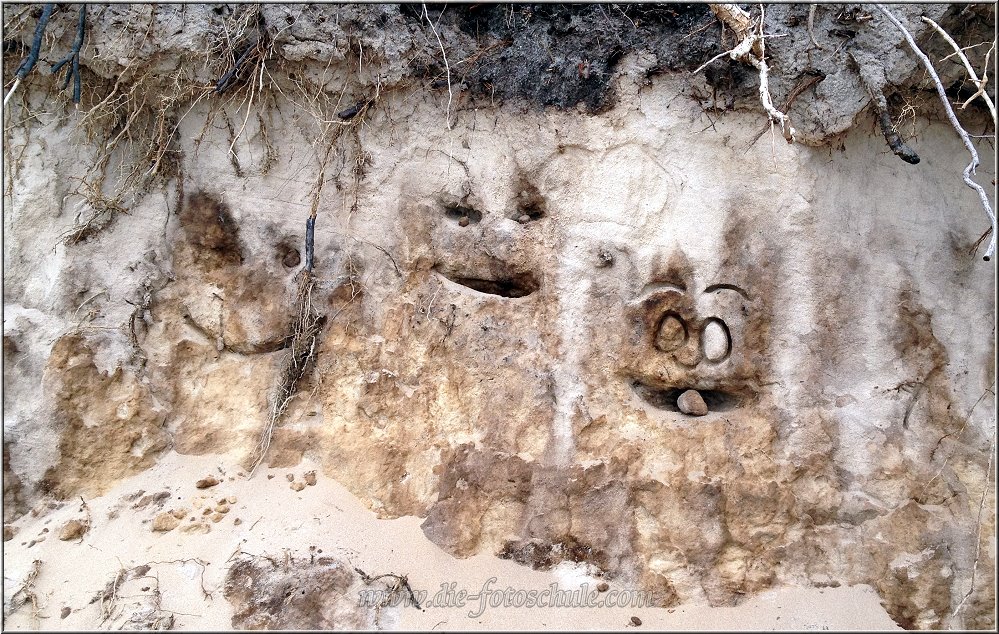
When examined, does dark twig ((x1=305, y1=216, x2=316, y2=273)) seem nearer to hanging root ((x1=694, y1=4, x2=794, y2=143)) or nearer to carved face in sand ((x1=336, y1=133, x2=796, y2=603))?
carved face in sand ((x1=336, y1=133, x2=796, y2=603))

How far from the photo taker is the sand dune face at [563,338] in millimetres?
2527

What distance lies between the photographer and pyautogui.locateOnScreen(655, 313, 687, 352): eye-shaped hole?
266 cm

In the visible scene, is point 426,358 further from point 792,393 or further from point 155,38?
point 155,38

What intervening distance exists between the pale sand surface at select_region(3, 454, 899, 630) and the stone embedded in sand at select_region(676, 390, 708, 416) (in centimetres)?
75

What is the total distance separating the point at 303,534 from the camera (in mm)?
2508

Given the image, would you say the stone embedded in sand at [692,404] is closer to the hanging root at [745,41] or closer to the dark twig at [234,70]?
the hanging root at [745,41]

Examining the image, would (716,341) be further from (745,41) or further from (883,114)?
(745,41)

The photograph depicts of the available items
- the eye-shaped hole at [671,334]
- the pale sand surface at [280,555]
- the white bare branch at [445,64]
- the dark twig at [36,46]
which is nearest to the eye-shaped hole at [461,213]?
the white bare branch at [445,64]

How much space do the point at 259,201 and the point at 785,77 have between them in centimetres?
237

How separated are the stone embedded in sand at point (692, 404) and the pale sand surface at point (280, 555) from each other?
753 millimetres

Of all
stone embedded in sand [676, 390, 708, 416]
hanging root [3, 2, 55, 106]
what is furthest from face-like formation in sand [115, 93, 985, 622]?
hanging root [3, 2, 55, 106]

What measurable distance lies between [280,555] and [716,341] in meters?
1.96

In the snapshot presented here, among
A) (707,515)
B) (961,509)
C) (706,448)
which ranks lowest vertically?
(961,509)

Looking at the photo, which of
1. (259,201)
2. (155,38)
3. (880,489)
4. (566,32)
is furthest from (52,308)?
(880,489)
